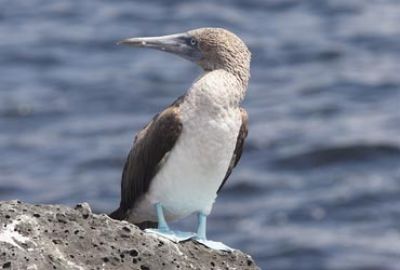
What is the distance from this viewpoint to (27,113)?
24.3 meters

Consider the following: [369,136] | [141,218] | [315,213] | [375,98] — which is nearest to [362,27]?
[375,98]

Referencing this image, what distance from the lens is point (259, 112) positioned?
Result: 24094mm

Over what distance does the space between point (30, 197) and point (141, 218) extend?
36.1ft

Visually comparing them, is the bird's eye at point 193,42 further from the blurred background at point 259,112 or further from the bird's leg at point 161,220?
the blurred background at point 259,112

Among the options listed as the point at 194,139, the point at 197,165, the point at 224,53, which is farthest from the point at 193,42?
the point at 197,165

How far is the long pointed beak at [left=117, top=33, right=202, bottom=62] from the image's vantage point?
9.88 m

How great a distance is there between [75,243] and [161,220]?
1.27m

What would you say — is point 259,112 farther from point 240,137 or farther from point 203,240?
point 203,240

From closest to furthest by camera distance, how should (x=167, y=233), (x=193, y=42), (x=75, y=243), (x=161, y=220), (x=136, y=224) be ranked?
(x=75, y=243), (x=167, y=233), (x=161, y=220), (x=193, y=42), (x=136, y=224)

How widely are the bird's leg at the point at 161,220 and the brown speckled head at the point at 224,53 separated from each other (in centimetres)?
101

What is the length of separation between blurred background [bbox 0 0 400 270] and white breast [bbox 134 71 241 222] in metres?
9.63

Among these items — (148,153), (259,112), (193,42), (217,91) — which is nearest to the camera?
(217,91)

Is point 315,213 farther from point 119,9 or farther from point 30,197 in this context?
point 119,9

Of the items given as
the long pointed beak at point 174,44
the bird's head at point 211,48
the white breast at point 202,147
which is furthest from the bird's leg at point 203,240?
the long pointed beak at point 174,44
